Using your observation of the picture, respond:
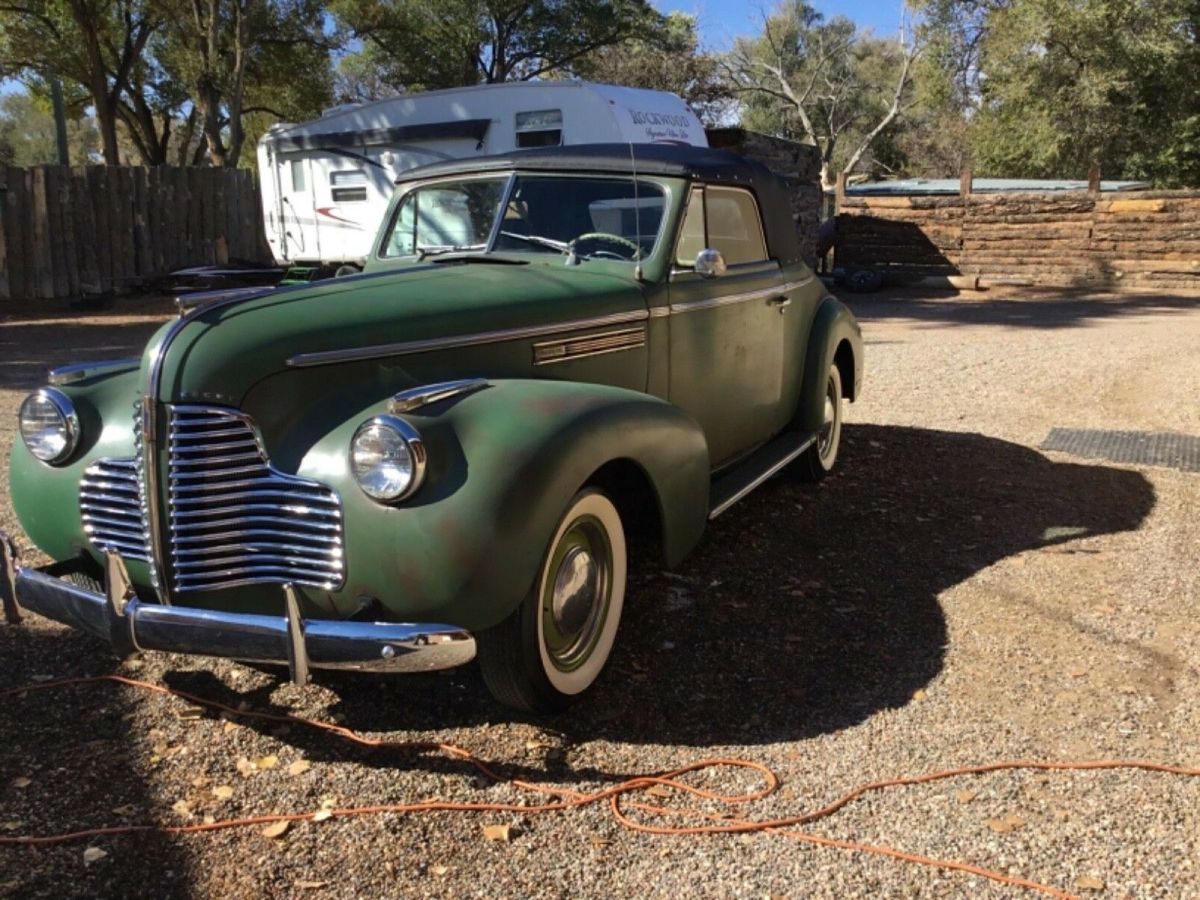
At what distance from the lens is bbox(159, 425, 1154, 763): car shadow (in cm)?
334

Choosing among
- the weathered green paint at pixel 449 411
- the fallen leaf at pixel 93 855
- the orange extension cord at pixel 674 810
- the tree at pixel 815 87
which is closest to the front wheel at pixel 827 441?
the weathered green paint at pixel 449 411

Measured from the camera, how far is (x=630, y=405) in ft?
11.0

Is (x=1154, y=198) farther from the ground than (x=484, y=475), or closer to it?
farther from the ground

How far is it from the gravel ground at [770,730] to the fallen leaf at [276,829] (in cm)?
2

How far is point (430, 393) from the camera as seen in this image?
293 cm

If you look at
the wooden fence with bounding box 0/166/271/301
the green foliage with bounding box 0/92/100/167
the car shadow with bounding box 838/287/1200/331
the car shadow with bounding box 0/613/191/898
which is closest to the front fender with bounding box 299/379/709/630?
the car shadow with bounding box 0/613/191/898

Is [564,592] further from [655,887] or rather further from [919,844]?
[919,844]

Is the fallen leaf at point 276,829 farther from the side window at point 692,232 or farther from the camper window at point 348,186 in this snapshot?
the camper window at point 348,186

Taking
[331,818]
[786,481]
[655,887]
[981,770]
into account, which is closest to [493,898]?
[655,887]

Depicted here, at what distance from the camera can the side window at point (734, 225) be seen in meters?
4.63

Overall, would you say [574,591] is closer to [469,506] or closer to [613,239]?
[469,506]

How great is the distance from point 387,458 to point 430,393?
25 cm

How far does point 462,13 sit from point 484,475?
23555 millimetres

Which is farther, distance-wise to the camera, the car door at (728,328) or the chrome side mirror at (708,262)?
the car door at (728,328)
